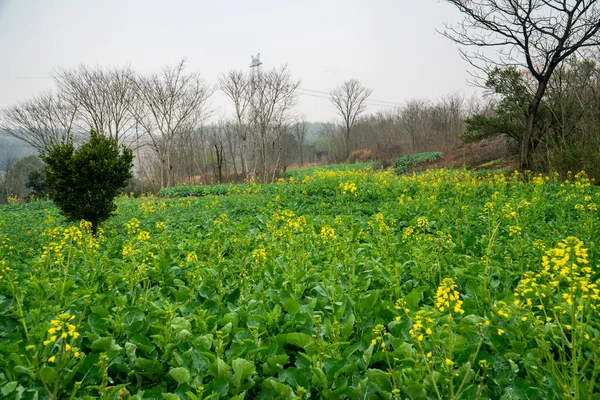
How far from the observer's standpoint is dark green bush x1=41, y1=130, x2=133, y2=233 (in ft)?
22.1

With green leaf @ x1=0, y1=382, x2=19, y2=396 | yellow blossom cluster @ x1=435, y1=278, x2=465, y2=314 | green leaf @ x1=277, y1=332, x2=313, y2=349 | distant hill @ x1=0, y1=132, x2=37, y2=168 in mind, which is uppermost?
distant hill @ x1=0, y1=132, x2=37, y2=168

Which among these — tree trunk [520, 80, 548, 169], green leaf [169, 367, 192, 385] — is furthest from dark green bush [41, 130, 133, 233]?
tree trunk [520, 80, 548, 169]

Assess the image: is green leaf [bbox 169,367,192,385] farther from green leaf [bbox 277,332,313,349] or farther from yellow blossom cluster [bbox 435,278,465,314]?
yellow blossom cluster [bbox 435,278,465,314]

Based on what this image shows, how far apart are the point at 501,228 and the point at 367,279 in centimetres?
286

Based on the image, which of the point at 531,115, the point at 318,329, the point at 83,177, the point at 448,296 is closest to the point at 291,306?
the point at 318,329

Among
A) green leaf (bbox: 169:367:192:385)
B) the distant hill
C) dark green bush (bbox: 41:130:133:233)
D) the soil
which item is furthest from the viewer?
the distant hill

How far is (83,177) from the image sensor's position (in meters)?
6.81

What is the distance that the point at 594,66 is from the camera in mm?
12711

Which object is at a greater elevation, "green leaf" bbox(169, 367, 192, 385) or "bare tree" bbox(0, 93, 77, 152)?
"bare tree" bbox(0, 93, 77, 152)

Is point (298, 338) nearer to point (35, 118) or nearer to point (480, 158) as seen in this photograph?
point (480, 158)

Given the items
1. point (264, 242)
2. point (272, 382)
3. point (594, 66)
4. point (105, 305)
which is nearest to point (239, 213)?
point (264, 242)

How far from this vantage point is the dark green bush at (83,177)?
674 centimetres

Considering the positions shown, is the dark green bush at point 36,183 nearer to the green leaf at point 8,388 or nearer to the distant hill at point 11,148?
the distant hill at point 11,148

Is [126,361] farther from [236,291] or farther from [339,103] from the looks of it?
[339,103]
